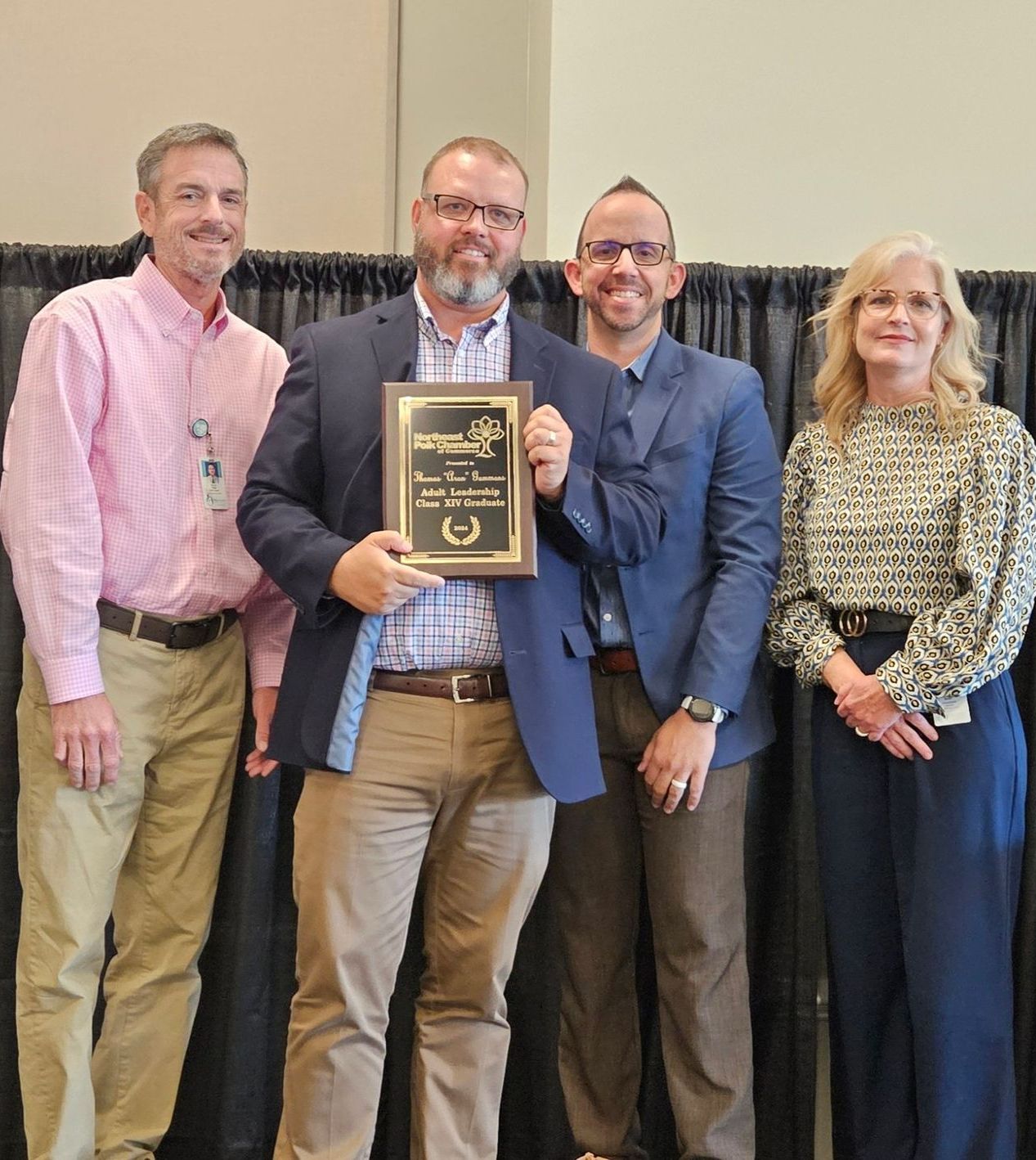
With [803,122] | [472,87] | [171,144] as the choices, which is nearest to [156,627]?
[171,144]

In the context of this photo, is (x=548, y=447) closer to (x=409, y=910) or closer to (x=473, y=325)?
(x=473, y=325)

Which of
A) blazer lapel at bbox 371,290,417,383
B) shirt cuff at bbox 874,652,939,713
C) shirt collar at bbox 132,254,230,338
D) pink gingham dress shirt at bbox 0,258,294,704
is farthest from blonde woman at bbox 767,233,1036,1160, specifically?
shirt collar at bbox 132,254,230,338

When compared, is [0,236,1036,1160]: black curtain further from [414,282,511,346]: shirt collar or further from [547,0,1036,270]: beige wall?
[414,282,511,346]: shirt collar

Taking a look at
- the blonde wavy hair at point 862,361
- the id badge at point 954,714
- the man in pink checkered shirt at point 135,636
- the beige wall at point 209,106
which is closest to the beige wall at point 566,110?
the beige wall at point 209,106

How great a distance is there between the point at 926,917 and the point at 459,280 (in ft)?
4.69

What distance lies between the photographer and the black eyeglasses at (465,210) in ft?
6.73

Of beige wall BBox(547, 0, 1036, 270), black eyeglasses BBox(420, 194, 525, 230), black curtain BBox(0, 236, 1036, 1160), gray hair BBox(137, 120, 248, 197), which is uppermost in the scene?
beige wall BBox(547, 0, 1036, 270)

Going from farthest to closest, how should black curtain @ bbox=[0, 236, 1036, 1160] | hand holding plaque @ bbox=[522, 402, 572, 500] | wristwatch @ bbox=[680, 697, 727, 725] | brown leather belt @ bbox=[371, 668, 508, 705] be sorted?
black curtain @ bbox=[0, 236, 1036, 1160]
wristwatch @ bbox=[680, 697, 727, 725]
brown leather belt @ bbox=[371, 668, 508, 705]
hand holding plaque @ bbox=[522, 402, 572, 500]

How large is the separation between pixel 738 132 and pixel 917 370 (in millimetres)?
1071

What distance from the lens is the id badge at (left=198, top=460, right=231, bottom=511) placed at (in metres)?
2.31

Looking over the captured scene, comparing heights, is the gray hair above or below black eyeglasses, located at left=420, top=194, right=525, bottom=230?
above

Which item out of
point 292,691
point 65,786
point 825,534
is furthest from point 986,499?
point 65,786

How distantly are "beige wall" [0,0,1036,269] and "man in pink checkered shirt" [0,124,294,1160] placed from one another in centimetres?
100

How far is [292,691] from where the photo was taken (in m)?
2.02
